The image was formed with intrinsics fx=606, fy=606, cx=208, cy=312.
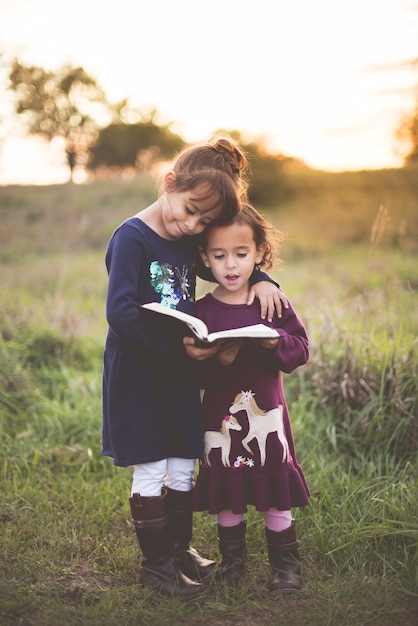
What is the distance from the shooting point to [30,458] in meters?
4.04

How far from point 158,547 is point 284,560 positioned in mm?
583

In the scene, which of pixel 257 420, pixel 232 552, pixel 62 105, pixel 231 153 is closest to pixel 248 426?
pixel 257 420

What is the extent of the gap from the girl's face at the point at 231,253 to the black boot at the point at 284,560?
1157 millimetres

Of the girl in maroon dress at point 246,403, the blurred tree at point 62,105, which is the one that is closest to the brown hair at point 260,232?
the girl in maroon dress at point 246,403

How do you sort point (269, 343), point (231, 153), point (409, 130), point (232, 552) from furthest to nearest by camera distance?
point (409, 130) < point (232, 552) < point (231, 153) < point (269, 343)

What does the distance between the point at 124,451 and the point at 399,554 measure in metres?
1.46

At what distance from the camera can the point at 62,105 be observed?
3359 cm

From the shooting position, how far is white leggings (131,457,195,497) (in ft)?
8.91

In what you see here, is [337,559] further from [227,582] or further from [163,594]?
[163,594]

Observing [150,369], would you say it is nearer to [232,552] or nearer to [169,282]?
[169,282]

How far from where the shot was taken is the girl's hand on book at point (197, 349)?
8.00 feet

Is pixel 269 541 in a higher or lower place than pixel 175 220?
lower

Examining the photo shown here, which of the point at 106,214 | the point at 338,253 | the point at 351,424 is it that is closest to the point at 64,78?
the point at 106,214

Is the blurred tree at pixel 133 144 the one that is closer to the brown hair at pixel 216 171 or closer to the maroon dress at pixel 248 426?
the brown hair at pixel 216 171
